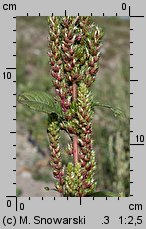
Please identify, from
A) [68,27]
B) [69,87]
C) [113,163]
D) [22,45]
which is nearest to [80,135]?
[69,87]

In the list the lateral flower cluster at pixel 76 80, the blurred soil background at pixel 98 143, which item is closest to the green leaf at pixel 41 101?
the lateral flower cluster at pixel 76 80

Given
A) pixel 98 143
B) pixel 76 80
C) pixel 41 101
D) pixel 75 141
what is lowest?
pixel 98 143

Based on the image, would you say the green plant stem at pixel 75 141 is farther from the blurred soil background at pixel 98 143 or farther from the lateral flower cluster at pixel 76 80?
the blurred soil background at pixel 98 143

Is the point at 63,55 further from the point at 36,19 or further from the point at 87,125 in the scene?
the point at 36,19

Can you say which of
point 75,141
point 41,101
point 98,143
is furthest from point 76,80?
point 98,143

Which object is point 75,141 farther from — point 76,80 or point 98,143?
point 98,143

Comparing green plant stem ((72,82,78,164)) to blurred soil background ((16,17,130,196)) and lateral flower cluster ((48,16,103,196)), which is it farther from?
blurred soil background ((16,17,130,196))

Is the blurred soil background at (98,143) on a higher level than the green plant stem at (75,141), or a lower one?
lower
